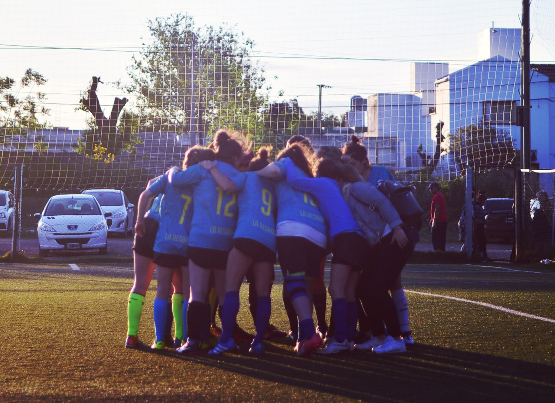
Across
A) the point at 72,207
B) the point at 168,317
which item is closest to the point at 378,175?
the point at 168,317

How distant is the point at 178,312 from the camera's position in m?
5.99

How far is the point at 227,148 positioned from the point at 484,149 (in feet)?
45.6

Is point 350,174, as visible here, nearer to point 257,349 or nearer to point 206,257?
point 206,257

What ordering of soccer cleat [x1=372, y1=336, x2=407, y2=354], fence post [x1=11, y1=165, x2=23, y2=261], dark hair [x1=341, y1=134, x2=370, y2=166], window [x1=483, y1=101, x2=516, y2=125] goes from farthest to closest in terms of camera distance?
1. window [x1=483, y1=101, x2=516, y2=125]
2. fence post [x1=11, y1=165, x2=23, y2=261]
3. dark hair [x1=341, y1=134, x2=370, y2=166]
4. soccer cleat [x1=372, y1=336, x2=407, y2=354]

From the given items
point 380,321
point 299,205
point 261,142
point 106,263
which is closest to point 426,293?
point 380,321

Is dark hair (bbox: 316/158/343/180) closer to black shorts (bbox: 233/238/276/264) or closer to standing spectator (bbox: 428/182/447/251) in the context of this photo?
black shorts (bbox: 233/238/276/264)

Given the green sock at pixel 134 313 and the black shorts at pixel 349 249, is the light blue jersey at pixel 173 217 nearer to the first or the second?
the green sock at pixel 134 313

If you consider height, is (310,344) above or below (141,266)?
below

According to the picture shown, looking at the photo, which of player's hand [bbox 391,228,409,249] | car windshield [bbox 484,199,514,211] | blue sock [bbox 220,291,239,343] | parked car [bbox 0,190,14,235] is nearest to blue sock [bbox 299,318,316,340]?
blue sock [bbox 220,291,239,343]

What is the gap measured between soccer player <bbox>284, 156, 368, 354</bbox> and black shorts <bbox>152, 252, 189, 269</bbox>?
3.50 feet

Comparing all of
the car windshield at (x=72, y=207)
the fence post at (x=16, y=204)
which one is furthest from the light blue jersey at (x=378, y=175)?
the car windshield at (x=72, y=207)

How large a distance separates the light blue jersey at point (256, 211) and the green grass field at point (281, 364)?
92cm

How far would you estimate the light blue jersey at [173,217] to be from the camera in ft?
18.6

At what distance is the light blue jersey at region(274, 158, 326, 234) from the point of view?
5.48 metres
